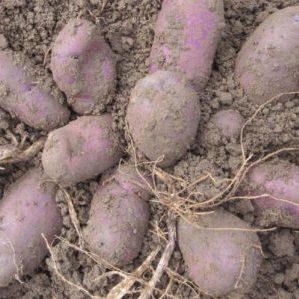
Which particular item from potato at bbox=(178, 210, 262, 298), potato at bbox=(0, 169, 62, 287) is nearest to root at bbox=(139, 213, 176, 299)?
potato at bbox=(178, 210, 262, 298)

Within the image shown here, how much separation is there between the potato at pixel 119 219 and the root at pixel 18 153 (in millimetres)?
188

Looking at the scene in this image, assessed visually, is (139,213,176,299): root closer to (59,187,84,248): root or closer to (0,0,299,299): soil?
(0,0,299,299): soil

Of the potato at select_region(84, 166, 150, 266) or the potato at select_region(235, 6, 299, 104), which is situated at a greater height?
the potato at select_region(235, 6, 299, 104)

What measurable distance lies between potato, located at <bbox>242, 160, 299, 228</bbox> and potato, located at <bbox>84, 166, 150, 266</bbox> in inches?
9.4

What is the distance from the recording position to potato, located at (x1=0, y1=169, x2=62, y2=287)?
3.80ft

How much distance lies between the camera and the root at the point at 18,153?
3.91 feet

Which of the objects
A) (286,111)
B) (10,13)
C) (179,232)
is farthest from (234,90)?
(10,13)

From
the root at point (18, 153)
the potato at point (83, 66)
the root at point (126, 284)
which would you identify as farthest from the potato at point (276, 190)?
→ the root at point (18, 153)

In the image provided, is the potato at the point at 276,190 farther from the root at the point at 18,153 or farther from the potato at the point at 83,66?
the root at the point at 18,153

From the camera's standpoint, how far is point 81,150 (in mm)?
1110

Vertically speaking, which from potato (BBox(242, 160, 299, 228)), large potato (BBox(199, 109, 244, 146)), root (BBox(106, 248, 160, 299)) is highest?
large potato (BBox(199, 109, 244, 146))

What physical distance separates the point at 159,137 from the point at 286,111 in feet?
0.98

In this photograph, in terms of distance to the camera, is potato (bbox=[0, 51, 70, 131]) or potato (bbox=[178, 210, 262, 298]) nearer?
potato (bbox=[178, 210, 262, 298])

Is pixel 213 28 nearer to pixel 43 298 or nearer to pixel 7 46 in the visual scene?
pixel 7 46
